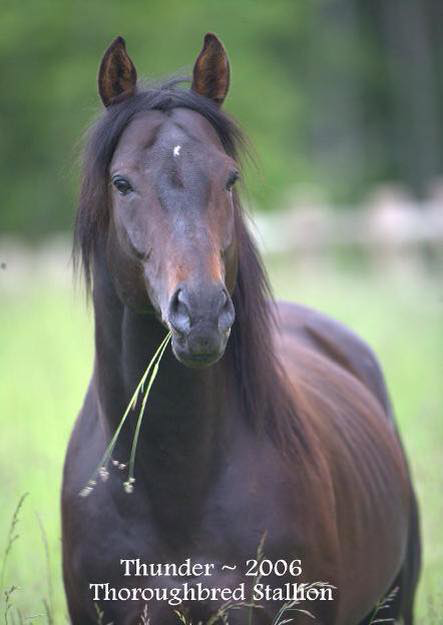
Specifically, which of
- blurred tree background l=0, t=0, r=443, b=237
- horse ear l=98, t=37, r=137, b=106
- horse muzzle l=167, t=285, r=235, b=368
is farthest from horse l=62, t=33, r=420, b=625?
blurred tree background l=0, t=0, r=443, b=237

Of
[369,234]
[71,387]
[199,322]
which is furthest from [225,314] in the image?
[369,234]

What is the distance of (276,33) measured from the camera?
2825 cm

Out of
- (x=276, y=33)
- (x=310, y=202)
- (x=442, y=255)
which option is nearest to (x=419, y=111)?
(x=276, y=33)

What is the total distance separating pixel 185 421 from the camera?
3516 mm

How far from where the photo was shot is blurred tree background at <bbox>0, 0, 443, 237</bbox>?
2294cm

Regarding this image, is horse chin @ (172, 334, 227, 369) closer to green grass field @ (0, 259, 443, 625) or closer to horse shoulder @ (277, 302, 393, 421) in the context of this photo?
green grass field @ (0, 259, 443, 625)

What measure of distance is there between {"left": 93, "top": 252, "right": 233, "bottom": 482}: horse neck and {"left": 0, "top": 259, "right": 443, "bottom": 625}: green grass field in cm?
29

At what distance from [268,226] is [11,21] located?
574cm

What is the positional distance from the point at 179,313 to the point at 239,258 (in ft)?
2.18

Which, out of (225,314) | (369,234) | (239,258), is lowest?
(225,314)

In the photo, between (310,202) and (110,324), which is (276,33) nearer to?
(310,202)

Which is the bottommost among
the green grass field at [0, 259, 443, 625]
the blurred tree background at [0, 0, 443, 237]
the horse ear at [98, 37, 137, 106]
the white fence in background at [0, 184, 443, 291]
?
the green grass field at [0, 259, 443, 625]

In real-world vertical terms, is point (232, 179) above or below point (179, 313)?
above

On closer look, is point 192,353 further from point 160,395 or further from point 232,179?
point 232,179
